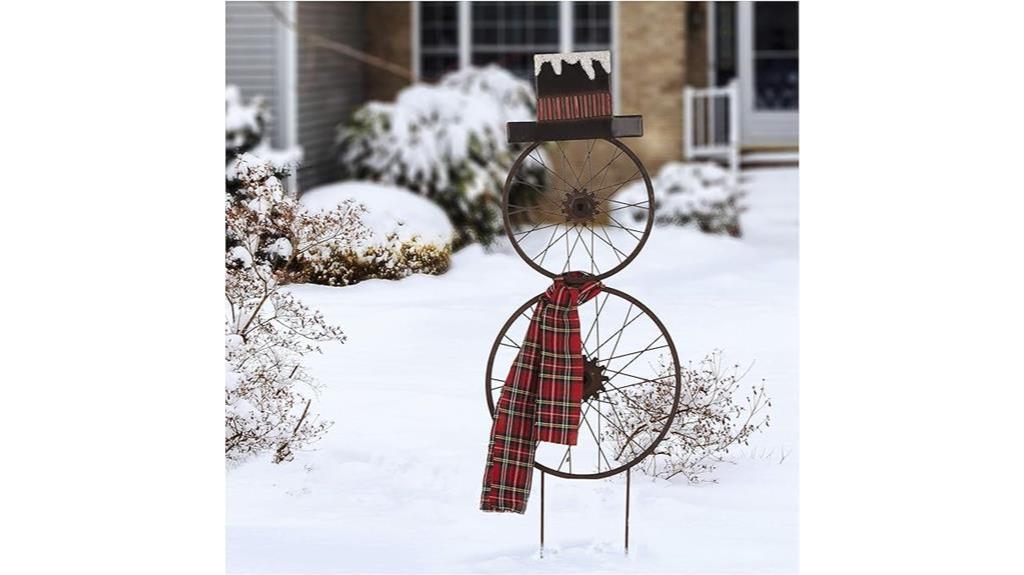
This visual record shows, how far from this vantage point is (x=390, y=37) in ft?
34.6

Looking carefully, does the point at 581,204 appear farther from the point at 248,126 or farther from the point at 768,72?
the point at 768,72

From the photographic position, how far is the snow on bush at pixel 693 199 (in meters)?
8.48

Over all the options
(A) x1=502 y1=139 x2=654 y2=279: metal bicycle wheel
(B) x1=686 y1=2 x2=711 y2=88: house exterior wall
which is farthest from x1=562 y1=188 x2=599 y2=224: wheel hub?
(B) x1=686 y1=2 x2=711 y2=88: house exterior wall

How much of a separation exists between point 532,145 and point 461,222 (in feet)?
16.8

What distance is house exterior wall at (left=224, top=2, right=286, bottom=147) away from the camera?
8766 mm

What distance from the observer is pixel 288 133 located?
8.79 m

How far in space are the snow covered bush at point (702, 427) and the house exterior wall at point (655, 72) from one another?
638 cm

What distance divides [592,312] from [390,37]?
7.11 m

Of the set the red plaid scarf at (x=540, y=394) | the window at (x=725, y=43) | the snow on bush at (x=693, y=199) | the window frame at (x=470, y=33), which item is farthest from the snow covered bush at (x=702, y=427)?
the window at (x=725, y=43)

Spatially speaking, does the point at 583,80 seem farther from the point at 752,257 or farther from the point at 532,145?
the point at 752,257

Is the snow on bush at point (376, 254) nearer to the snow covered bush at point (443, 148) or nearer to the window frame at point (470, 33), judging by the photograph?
the snow covered bush at point (443, 148)

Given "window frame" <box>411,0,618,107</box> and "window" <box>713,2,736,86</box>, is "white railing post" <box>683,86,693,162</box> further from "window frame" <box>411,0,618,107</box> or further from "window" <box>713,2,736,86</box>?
"window" <box>713,2,736,86</box>

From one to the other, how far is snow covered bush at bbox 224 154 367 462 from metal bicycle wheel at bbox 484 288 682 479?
61 cm

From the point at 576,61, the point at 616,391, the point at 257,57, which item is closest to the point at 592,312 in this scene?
the point at 616,391
